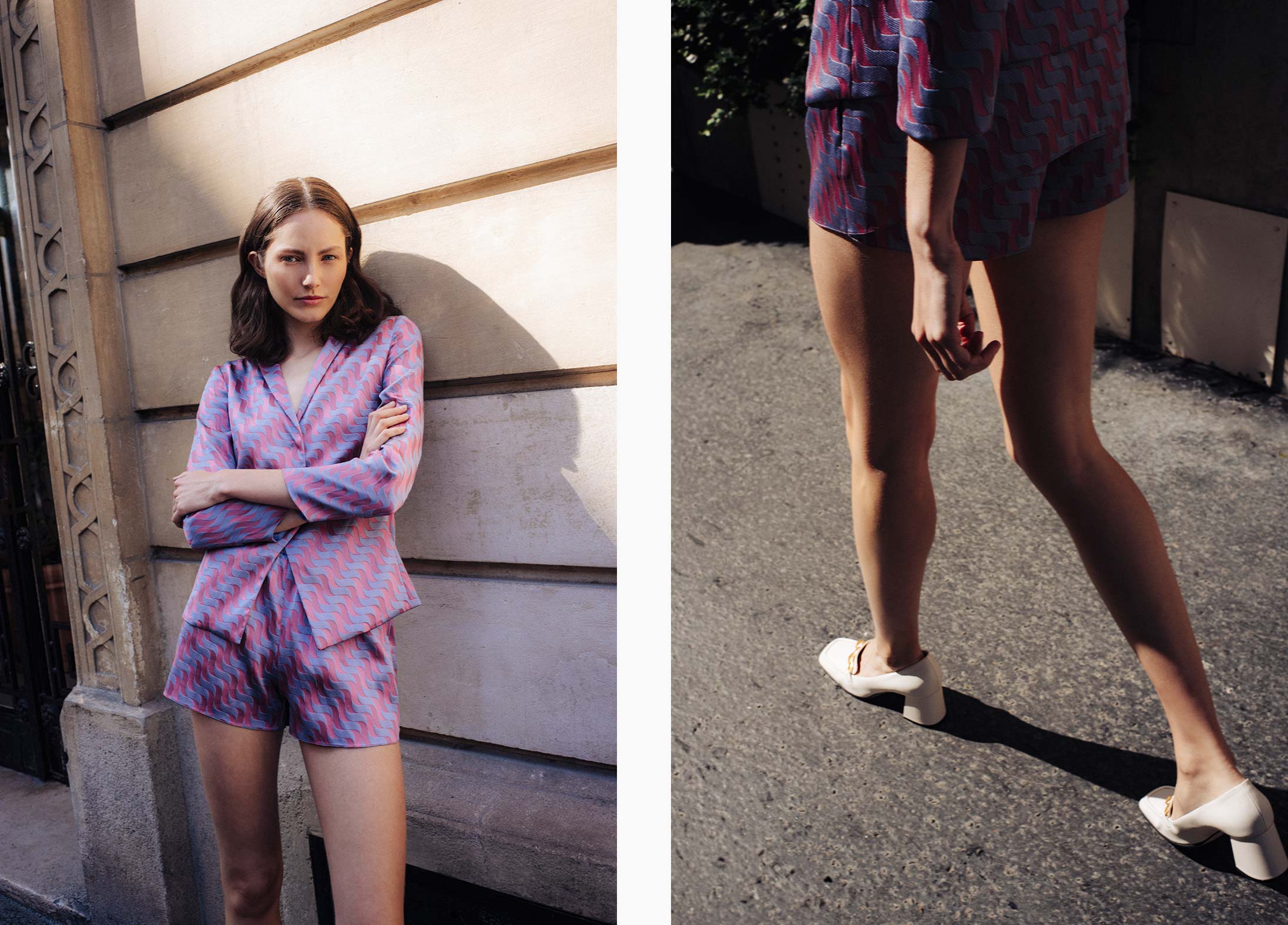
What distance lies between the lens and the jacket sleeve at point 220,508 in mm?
1419

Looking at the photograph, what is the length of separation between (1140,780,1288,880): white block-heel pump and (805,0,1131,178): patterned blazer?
79 cm

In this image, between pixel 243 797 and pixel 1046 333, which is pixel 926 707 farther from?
pixel 243 797

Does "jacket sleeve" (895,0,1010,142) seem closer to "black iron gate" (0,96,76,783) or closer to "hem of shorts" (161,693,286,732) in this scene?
"hem of shorts" (161,693,286,732)

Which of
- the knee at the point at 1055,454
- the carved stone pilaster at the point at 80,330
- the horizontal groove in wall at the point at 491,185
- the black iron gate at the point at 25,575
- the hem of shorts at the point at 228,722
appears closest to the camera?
the knee at the point at 1055,454

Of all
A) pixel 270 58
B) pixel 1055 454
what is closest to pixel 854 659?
pixel 1055 454

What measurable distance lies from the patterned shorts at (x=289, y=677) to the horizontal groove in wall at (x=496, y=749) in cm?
20

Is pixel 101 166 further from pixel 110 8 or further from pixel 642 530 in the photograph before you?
pixel 642 530

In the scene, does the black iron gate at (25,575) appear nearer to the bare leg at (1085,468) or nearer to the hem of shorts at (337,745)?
the hem of shorts at (337,745)

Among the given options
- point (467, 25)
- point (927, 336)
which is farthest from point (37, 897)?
point (927, 336)

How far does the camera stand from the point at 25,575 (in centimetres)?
276

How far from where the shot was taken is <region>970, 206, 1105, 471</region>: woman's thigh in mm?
1029

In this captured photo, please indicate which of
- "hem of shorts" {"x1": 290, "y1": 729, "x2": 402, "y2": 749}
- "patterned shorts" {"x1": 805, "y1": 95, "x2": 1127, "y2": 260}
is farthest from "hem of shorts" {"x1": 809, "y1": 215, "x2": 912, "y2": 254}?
"hem of shorts" {"x1": 290, "y1": 729, "x2": 402, "y2": 749}

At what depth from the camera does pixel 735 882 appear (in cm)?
131

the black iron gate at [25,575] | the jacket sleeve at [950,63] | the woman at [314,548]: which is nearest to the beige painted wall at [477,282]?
the woman at [314,548]
